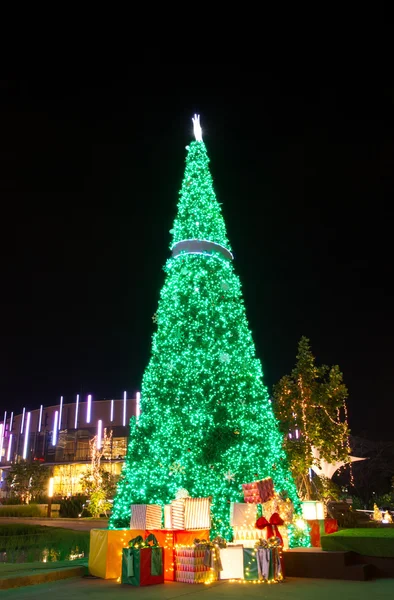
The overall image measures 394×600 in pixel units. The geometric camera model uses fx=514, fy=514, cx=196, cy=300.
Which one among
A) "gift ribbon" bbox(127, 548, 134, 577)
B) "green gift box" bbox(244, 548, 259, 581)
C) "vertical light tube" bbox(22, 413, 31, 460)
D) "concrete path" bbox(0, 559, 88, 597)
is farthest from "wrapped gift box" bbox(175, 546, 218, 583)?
"vertical light tube" bbox(22, 413, 31, 460)

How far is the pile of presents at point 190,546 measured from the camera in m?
8.86

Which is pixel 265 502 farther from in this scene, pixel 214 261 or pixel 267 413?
pixel 214 261

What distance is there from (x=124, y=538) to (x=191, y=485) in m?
2.33

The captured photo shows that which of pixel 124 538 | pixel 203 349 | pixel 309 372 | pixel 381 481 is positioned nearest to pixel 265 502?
pixel 124 538

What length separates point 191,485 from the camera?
1142 centimetres

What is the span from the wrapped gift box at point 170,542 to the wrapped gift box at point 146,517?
350 mm

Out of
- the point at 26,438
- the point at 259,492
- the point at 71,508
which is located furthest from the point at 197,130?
the point at 26,438

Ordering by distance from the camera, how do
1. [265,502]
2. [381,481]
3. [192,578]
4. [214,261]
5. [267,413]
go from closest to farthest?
[192,578], [265,502], [267,413], [214,261], [381,481]

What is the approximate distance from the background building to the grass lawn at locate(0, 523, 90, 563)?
3182 cm

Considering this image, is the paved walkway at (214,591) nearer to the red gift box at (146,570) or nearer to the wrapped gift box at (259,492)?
the red gift box at (146,570)

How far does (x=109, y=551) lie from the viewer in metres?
9.41

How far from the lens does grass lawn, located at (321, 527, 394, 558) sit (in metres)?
9.78

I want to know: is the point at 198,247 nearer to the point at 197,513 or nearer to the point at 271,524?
the point at 197,513

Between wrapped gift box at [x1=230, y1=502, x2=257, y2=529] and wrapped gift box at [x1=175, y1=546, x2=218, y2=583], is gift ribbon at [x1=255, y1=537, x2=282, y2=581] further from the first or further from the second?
wrapped gift box at [x1=230, y1=502, x2=257, y2=529]
